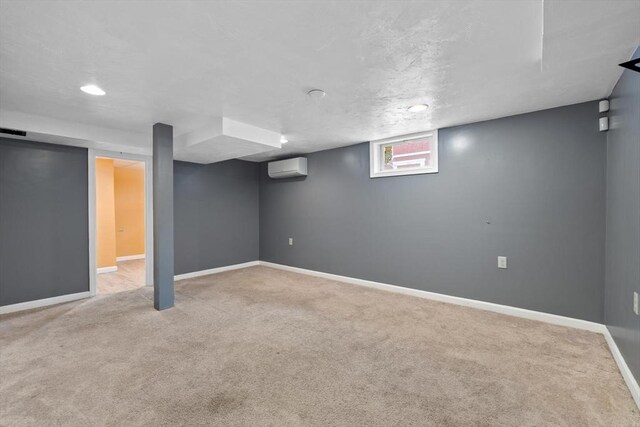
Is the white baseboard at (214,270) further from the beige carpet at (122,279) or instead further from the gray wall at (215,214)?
the beige carpet at (122,279)

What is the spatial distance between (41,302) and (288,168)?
4.01m

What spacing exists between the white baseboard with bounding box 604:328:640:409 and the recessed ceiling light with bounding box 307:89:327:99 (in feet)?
10.0

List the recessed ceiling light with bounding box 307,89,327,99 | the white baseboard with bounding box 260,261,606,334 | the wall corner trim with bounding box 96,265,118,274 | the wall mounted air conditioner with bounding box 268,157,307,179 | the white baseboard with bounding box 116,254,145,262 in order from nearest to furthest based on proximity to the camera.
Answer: the recessed ceiling light with bounding box 307,89,327,99 < the white baseboard with bounding box 260,261,606,334 < the wall mounted air conditioner with bounding box 268,157,307,179 < the wall corner trim with bounding box 96,265,118,274 < the white baseboard with bounding box 116,254,145,262

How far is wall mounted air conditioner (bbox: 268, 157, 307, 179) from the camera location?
5.30 metres

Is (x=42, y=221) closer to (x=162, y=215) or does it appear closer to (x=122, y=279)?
(x=162, y=215)

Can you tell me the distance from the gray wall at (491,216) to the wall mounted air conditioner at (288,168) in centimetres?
46

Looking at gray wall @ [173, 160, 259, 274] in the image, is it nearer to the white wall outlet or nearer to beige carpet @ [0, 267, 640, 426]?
beige carpet @ [0, 267, 640, 426]

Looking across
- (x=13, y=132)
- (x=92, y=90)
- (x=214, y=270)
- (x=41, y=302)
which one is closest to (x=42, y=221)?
(x=41, y=302)

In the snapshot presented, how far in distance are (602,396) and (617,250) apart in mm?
1202

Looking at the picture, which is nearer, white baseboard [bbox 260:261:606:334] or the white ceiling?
the white ceiling

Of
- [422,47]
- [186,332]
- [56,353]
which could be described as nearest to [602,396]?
[422,47]

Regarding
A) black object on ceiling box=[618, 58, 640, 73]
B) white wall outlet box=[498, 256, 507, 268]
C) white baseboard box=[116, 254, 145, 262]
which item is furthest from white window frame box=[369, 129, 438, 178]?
white baseboard box=[116, 254, 145, 262]

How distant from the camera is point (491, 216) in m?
3.41

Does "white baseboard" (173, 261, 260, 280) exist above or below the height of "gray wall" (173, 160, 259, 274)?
below
